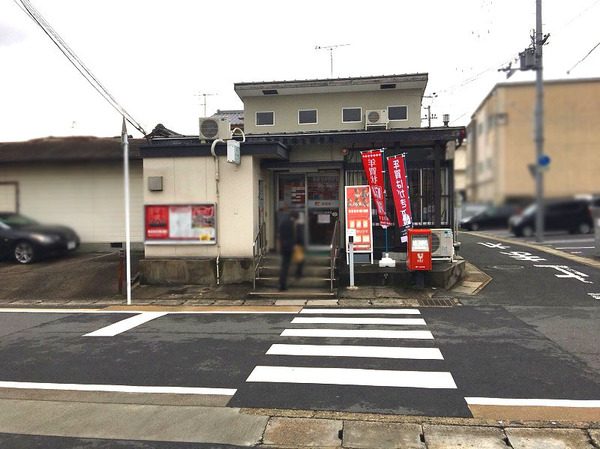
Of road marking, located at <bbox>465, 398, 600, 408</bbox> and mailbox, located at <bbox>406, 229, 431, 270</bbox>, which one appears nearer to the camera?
road marking, located at <bbox>465, 398, 600, 408</bbox>

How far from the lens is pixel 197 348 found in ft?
22.7

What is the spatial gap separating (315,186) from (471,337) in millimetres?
7615

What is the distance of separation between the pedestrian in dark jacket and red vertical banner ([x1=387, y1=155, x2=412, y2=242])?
284 cm

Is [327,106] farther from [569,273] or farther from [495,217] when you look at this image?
[495,217]

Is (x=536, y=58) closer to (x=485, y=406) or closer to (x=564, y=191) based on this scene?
(x=564, y=191)

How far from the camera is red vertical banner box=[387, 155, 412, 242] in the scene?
11.9m

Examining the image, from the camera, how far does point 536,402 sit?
187 inches

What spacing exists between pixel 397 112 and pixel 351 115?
6.23 feet

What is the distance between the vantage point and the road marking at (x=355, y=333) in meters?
7.46

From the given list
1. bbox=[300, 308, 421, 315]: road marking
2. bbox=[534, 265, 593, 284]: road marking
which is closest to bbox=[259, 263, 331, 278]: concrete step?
bbox=[300, 308, 421, 315]: road marking

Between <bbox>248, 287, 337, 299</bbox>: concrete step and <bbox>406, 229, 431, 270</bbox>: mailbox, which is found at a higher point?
<bbox>406, 229, 431, 270</bbox>: mailbox

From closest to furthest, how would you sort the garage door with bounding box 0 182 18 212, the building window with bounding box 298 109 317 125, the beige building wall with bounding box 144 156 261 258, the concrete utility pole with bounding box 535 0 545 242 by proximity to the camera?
1. the concrete utility pole with bounding box 535 0 545 242
2. the garage door with bounding box 0 182 18 212
3. the beige building wall with bounding box 144 156 261 258
4. the building window with bounding box 298 109 317 125

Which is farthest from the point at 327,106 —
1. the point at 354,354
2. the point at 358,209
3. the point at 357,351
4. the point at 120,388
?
the point at 120,388

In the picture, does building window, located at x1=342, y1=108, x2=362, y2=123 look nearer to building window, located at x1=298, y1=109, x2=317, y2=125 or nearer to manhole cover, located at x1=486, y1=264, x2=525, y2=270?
building window, located at x1=298, y1=109, x2=317, y2=125
